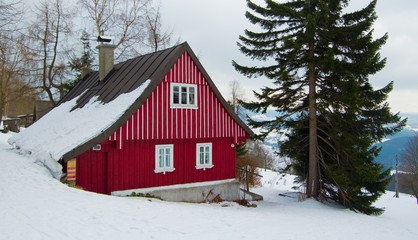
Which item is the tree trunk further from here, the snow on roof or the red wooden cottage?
the snow on roof

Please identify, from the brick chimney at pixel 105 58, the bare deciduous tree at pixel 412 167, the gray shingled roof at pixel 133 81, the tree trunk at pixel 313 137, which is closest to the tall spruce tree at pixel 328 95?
the tree trunk at pixel 313 137

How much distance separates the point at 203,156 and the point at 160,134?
260 centimetres

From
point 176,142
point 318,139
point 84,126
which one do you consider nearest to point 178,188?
point 176,142

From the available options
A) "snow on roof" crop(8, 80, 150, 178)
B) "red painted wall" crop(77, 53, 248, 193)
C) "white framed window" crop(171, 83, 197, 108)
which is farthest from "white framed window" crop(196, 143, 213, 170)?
"snow on roof" crop(8, 80, 150, 178)

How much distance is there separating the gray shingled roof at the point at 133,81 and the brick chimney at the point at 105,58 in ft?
0.96

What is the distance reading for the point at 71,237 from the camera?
23.4 ft

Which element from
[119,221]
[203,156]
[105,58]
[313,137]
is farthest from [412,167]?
[119,221]

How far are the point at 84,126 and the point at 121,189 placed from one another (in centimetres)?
281

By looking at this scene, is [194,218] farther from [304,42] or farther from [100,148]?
[304,42]

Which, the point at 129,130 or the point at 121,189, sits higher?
the point at 129,130

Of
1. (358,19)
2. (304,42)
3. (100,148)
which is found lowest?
(100,148)

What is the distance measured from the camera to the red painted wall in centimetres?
1388

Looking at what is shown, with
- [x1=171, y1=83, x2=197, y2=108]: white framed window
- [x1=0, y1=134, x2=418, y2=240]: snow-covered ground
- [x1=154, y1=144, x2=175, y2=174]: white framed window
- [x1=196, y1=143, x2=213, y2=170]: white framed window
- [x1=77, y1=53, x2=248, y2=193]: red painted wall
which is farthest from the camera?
[x1=196, y1=143, x2=213, y2=170]: white framed window

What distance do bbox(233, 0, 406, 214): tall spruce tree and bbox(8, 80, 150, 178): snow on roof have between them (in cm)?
674
